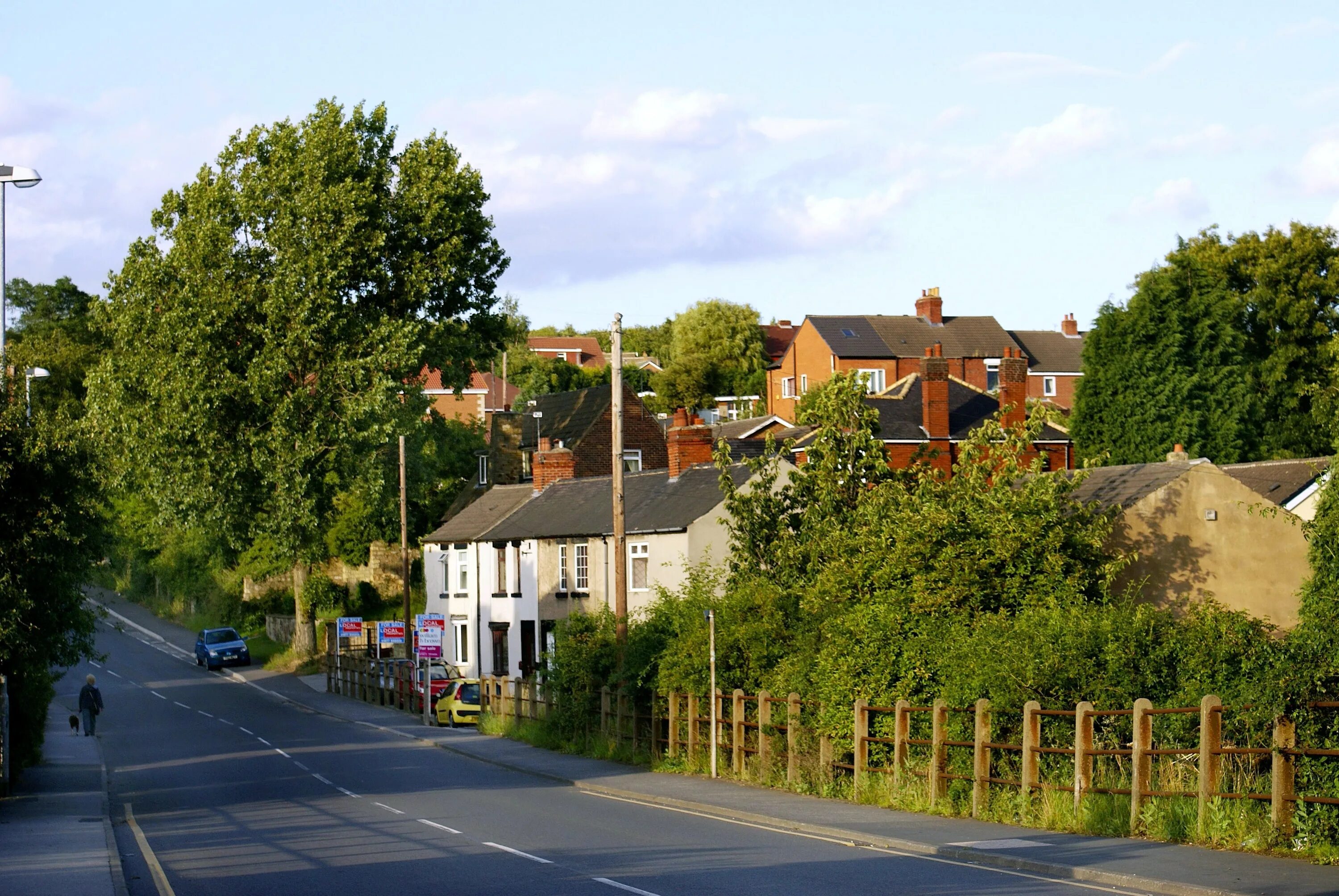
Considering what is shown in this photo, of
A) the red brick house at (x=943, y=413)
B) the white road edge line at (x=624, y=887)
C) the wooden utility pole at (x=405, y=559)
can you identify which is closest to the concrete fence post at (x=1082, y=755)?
the white road edge line at (x=624, y=887)

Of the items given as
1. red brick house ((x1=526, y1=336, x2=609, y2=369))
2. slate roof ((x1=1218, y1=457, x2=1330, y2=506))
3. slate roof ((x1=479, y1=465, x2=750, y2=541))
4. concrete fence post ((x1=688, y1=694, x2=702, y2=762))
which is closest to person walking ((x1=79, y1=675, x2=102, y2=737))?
slate roof ((x1=479, y1=465, x2=750, y2=541))

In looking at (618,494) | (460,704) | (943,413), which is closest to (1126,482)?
(618,494)

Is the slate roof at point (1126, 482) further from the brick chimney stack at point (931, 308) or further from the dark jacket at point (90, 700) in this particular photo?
the brick chimney stack at point (931, 308)

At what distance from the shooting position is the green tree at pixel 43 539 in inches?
826

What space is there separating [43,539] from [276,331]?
77.1 feet

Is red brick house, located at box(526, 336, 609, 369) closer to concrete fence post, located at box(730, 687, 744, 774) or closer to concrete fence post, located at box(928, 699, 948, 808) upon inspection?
concrete fence post, located at box(730, 687, 744, 774)

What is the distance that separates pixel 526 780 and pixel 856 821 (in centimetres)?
1016

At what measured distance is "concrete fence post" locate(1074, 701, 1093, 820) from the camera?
17.0m

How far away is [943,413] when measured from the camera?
198 feet

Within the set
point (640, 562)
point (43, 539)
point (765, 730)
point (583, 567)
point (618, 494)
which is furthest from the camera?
point (583, 567)

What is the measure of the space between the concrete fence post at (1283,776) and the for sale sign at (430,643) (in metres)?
31.2

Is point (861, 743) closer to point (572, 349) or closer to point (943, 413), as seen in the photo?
point (943, 413)

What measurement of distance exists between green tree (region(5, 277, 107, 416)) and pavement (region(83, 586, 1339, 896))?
3133cm

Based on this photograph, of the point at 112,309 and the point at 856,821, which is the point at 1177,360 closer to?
the point at 112,309
